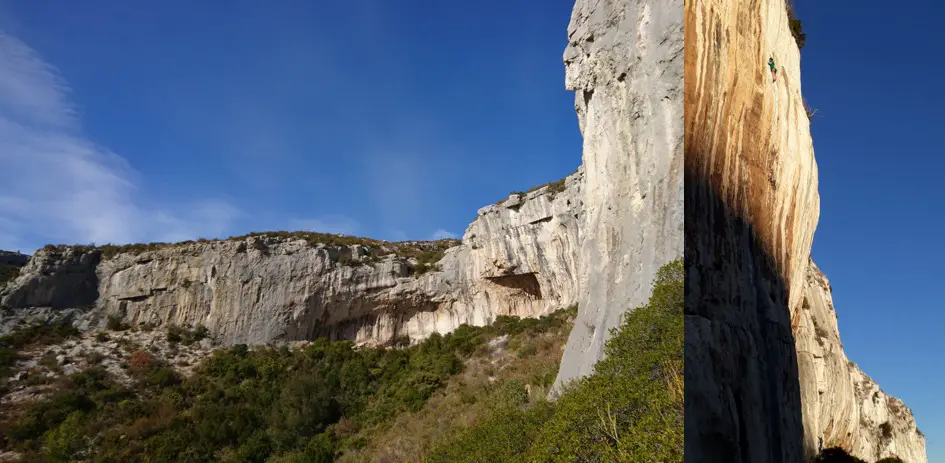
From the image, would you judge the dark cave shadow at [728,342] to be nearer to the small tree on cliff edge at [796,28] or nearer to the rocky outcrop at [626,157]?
the rocky outcrop at [626,157]

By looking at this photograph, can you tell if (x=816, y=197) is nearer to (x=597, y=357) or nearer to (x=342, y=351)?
(x=597, y=357)

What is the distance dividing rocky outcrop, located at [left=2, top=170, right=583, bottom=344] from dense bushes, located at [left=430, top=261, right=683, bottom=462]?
69.7 ft

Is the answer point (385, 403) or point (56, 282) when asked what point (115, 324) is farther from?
point (385, 403)

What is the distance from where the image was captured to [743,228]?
371 inches

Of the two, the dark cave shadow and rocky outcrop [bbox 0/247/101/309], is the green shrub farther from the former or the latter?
the dark cave shadow

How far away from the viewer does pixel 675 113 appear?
996 centimetres

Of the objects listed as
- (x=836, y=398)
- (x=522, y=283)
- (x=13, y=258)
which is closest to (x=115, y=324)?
(x=13, y=258)

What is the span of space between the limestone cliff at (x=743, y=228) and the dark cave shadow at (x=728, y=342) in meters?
0.02

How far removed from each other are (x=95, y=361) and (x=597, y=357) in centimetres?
3138

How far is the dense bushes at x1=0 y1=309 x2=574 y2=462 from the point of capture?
2314 centimetres

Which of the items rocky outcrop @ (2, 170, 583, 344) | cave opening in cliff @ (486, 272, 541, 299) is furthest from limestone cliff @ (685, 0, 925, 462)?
rocky outcrop @ (2, 170, 583, 344)

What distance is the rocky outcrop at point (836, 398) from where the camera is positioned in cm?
1653

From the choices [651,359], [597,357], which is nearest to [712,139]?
[651,359]

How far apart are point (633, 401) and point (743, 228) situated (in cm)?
382
